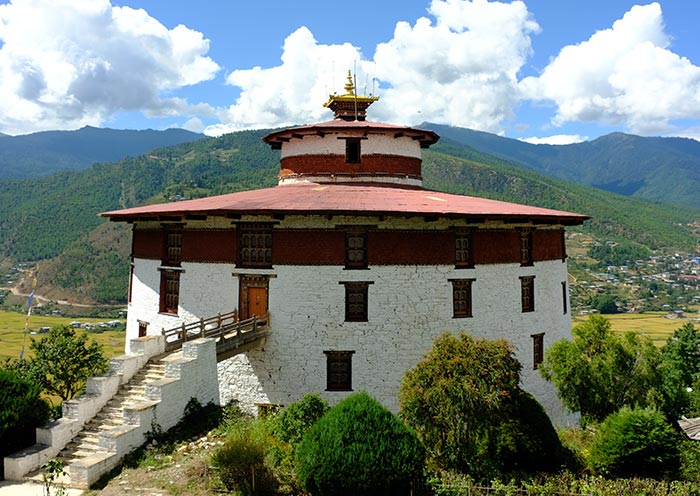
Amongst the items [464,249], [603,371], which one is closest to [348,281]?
[464,249]

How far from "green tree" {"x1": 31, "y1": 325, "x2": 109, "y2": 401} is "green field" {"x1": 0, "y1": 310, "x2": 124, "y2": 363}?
38776 mm

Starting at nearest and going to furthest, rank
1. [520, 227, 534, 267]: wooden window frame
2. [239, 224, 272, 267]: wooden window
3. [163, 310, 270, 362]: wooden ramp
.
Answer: [163, 310, 270, 362]: wooden ramp → [239, 224, 272, 267]: wooden window → [520, 227, 534, 267]: wooden window frame

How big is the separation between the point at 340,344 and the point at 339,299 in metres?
1.62

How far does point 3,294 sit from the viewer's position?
137 m

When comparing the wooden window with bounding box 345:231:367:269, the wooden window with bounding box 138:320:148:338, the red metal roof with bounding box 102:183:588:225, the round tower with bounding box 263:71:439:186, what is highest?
the round tower with bounding box 263:71:439:186

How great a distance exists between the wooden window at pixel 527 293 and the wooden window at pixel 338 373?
7.73 meters

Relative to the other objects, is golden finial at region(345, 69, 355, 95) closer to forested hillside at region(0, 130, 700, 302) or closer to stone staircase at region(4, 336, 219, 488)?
stone staircase at region(4, 336, 219, 488)

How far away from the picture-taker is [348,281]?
766 inches

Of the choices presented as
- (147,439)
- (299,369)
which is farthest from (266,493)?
(299,369)

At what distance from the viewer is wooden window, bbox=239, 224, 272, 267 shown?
66.2ft

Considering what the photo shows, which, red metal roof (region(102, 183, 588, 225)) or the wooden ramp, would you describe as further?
red metal roof (region(102, 183, 588, 225))

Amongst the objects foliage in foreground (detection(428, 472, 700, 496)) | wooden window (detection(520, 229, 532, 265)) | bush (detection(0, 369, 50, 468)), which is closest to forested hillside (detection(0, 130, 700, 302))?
bush (detection(0, 369, 50, 468))

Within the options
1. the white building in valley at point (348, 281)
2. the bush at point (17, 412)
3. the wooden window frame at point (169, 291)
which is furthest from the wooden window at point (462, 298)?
the bush at point (17, 412)

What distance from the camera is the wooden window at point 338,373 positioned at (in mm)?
19578
